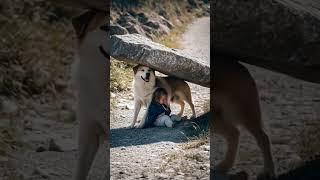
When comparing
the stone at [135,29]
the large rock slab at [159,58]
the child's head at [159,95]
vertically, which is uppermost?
the stone at [135,29]

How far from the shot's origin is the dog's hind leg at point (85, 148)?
4125mm

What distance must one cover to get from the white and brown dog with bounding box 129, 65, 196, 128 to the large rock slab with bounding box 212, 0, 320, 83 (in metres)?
3.06

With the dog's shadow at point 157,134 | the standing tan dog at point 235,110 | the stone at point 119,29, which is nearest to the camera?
the standing tan dog at point 235,110

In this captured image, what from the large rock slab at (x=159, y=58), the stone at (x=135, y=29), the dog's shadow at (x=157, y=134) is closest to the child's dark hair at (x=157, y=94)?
the large rock slab at (x=159, y=58)

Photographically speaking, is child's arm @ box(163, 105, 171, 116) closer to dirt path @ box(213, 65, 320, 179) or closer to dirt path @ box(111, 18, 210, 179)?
dirt path @ box(111, 18, 210, 179)

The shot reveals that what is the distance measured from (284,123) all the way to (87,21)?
70.1 inches

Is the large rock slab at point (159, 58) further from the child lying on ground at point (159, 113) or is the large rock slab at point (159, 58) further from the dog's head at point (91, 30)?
the dog's head at point (91, 30)

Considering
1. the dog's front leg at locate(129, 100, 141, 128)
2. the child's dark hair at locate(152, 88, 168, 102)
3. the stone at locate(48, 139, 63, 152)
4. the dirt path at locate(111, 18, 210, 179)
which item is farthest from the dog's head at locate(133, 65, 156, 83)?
the stone at locate(48, 139, 63, 152)

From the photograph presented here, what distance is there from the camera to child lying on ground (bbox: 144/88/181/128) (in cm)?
702

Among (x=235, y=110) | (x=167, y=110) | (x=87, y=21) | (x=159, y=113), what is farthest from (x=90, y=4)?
(x=167, y=110)

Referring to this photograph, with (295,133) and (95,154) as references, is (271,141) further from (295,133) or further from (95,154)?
(95,154)

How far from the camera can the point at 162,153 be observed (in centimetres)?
620

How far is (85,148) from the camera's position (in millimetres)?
4152

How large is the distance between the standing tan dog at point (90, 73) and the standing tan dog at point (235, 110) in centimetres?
90
